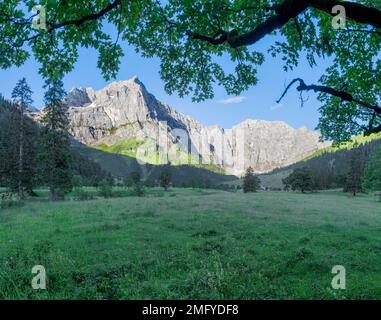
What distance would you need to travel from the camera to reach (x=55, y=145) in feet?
170

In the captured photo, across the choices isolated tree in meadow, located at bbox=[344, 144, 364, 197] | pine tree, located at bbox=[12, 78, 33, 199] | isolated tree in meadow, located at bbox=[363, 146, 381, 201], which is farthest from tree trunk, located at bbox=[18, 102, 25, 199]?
isolated tree in meadow, located at bbox=[344, 144, 364, 197]

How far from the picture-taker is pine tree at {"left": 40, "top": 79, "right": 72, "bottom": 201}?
51156 millimetres

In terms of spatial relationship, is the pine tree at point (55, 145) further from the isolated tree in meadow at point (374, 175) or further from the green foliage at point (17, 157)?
the isolated tree in meadow at point (374, 175)

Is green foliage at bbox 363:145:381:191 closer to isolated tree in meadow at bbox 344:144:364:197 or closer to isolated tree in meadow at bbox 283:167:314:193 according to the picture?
isolated tree in meadow at bbox 344:144:364:197

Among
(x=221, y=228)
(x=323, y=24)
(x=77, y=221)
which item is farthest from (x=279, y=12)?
(x=77, y=221)

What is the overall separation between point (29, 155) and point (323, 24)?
2070 inches

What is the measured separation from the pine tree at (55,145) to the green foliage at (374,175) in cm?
6524

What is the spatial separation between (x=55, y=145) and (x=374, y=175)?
2692 inches

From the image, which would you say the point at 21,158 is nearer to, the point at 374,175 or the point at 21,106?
the point at 21,106

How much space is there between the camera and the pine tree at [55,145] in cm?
5116

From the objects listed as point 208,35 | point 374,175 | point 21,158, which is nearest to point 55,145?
point 21,158

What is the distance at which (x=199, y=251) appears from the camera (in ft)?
43.1

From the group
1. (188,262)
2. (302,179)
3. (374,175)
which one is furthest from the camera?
(302,179)

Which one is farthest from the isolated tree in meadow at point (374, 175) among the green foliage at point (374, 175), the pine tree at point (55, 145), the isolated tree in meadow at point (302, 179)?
the pine tree at point (55, 145)
